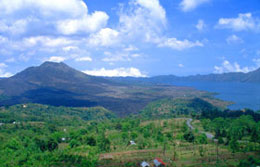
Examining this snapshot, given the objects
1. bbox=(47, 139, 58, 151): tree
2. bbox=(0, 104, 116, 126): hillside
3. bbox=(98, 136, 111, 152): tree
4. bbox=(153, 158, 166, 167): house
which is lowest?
bbox=(0, 104, 116, 126): hillside

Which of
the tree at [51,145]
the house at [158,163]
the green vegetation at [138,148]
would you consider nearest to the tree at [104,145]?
the green vegetation at [138,148]

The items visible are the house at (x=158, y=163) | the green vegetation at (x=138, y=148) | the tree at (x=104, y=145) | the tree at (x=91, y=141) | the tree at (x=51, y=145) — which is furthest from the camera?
the tree at (x=91, y=141)

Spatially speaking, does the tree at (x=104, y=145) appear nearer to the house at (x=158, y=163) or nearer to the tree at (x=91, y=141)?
the tree at (x=91, y=141)

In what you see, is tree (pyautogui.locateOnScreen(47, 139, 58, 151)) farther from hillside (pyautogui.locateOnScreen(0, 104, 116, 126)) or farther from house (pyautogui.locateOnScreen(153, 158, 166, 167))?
hillside (pyautogui.locateOnScreen(0, 104, 116, 126))

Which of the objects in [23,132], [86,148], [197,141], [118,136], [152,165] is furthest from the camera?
[23,132]

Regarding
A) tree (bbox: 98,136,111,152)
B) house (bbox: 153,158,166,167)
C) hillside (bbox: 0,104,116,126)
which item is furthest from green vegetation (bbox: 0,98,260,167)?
hillside (bbox: 0,104,116,126)

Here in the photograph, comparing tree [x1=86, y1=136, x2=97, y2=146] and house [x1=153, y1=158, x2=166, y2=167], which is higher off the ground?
house [x1=153, y1=158, x2=166, y2=167]

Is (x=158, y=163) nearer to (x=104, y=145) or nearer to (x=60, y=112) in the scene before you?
(x=104, y=145)

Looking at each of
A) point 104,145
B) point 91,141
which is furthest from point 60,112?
point 104,145

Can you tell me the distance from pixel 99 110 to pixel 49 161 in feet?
273

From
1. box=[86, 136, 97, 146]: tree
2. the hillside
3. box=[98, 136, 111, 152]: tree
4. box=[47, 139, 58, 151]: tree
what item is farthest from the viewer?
the hillside

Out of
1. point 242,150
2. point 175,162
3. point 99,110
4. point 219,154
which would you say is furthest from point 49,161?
point 99,110

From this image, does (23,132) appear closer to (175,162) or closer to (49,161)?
(49,161)

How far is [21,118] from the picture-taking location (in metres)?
86.8
